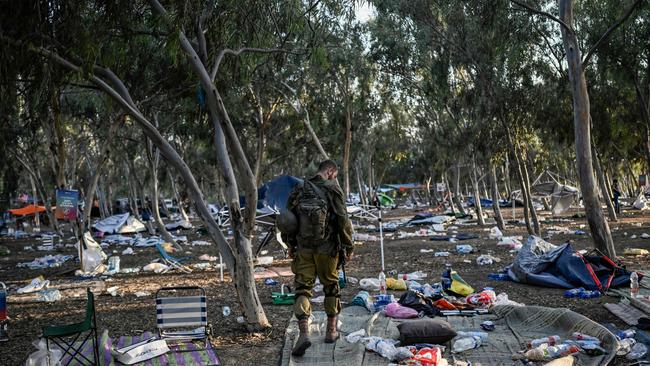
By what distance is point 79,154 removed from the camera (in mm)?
35344

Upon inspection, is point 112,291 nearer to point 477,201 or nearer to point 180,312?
point 180,312

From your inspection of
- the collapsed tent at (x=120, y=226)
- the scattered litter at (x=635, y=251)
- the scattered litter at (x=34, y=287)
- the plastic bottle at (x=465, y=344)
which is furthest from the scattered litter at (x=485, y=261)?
the collapsed tent at (x=120, y=226)

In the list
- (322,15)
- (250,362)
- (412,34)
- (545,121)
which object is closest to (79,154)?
(412,34)

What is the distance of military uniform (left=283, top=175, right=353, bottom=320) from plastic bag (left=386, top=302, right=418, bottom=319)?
145cm

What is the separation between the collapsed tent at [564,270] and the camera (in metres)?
9.47

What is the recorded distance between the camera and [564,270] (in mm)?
9953

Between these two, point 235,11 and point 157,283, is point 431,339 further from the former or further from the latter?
point 157,283

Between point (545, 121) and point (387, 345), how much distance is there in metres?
19.4

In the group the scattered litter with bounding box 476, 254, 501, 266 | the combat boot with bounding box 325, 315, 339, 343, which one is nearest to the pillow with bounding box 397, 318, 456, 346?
the combat boot with bounding box 325, 315, 339, 343

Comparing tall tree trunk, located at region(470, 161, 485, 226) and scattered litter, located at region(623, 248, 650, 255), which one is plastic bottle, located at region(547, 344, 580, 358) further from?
tall tree trunk, located at region(470, 161, 485, 226)

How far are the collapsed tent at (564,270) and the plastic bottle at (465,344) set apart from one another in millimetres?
3820

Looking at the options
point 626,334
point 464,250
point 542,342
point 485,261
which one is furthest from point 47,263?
point 626,334

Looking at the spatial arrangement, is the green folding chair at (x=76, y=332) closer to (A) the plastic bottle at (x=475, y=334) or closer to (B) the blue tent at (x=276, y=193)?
(A) the plastic bottle at (x=475, y=334)

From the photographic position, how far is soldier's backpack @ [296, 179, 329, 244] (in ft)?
20.3
